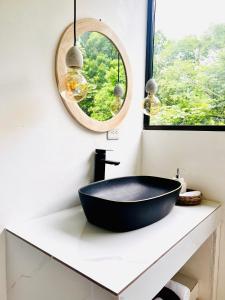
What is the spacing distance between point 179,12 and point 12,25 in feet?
3.84

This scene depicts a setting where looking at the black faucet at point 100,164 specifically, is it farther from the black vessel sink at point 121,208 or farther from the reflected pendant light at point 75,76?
Result: the reflected pendant light at point 75,76

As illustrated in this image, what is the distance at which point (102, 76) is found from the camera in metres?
1.42

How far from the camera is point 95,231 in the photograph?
100 centimetres

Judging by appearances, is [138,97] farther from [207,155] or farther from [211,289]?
[211,289]

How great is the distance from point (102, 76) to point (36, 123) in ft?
1.77

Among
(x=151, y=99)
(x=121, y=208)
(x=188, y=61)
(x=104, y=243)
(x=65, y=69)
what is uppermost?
(x=188, y=61)

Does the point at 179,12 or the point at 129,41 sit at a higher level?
the point at 179,12

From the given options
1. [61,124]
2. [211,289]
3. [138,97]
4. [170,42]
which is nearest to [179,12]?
[170,42]

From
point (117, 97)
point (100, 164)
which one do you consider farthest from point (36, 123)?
point (117, 97)

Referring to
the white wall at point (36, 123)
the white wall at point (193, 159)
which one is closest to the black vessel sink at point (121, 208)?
the white wall at point (36, 123)

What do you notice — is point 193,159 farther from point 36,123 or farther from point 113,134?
point 36,123

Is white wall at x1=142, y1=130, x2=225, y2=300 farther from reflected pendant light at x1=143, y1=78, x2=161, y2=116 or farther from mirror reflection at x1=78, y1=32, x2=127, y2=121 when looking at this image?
mirror reflection at x1=78, y1=32, x2=127, y2=121

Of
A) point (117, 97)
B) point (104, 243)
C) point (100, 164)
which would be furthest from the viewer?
point (117, 97)

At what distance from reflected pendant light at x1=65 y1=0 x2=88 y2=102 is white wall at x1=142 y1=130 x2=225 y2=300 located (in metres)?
0.78
